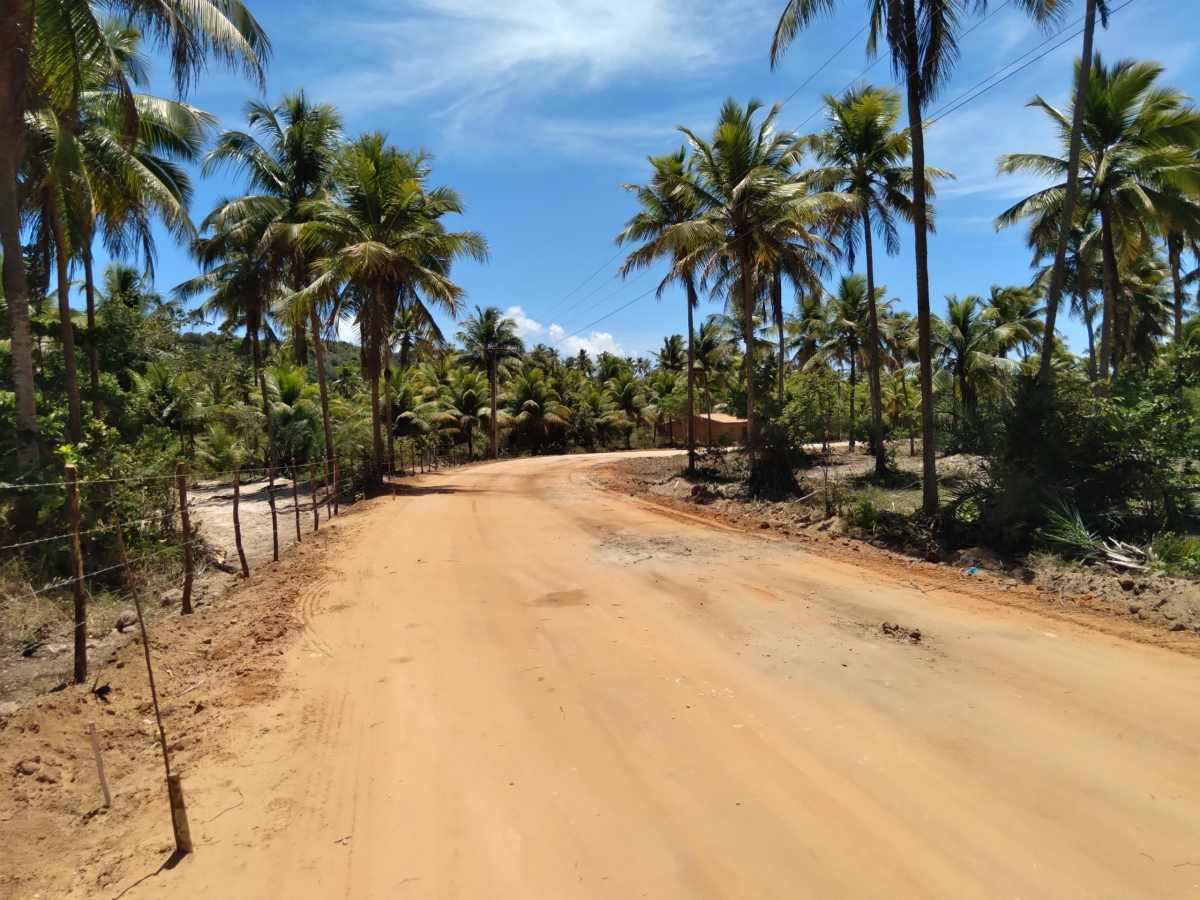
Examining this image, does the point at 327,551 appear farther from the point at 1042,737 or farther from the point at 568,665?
the point at 1042,737

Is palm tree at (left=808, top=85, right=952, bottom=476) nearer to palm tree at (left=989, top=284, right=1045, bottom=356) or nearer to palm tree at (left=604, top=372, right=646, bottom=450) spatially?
palm tree at (left=989, top=284, right=1045, bottom=356)

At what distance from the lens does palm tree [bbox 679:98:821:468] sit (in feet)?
54.7

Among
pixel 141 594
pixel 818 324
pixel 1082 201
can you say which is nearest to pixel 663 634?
pixel 141 594

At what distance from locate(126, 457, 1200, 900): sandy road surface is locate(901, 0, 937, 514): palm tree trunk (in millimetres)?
3996

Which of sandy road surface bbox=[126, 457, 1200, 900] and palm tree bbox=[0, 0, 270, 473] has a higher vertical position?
palm tree bbox=[0, 0, 270, 473]

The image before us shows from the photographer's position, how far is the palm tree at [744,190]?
54.7ft

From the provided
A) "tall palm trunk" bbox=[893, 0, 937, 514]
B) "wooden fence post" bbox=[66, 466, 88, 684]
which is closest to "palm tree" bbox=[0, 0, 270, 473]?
"wooden fence post" bbox=[66, 466, 88, 684]

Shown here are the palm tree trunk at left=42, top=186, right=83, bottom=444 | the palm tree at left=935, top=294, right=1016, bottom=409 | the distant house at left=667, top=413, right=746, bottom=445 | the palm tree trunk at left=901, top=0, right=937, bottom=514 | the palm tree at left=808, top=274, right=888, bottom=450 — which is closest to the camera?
the palm tree trunk at left=42, top=186, right=83, bottom=444

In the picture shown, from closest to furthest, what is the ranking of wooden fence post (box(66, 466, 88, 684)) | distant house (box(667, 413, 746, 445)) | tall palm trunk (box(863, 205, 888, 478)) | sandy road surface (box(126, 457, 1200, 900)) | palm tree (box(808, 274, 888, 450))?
1. sandy road surface (box(126, 457, 1200, 900))
2. wooden fence post (box(66, 466, 88, 684))
3. tall palm trunk (box(863, 205, 888, 478))
4. palm tree (box(808, 274, 888, 450))
5. distant house (box(667, 413, 746, 445))

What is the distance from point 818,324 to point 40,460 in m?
30.2

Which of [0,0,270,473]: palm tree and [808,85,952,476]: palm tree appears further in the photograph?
[808,85,952,476]: palm tree

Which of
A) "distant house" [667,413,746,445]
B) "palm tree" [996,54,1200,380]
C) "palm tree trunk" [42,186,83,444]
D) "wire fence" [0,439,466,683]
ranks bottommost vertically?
"wire fence" [0,439,466,683]

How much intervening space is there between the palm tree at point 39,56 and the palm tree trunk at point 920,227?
382 inches

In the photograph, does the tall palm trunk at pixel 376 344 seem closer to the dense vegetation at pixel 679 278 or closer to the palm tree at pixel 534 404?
the dense vegetation at pixel 679 278
